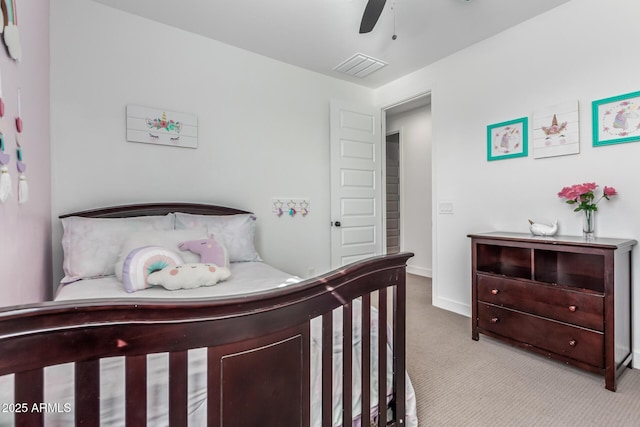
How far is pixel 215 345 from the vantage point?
75 centimetres

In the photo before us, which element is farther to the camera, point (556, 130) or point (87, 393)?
point (556, 130)

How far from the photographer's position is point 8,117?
3.97 feet

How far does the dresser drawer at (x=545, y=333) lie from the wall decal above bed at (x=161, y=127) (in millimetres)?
2768

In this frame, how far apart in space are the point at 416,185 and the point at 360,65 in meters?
2.11

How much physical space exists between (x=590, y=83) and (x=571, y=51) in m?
0.30

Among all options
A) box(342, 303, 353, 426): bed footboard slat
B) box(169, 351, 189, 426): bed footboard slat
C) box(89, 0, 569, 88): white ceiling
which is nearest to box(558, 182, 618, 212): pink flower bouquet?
box(89, 0, 569, 88): white ceiling

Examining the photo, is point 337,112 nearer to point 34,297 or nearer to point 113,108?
point 113,108

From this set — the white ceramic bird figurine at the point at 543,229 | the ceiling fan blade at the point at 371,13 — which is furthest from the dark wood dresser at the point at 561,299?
the ceiling fan blade at the point at 371,13

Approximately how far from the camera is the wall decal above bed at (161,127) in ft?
7.87

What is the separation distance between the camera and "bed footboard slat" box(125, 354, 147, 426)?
656 mm

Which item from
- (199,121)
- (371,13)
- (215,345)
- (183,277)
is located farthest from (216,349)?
(199,121)

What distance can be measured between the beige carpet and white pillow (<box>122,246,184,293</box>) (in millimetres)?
1565

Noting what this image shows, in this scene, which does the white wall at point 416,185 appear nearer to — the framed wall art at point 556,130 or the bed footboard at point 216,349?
the framed wall art at point 556,130

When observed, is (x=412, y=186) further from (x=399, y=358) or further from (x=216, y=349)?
(x=216, y=349)
